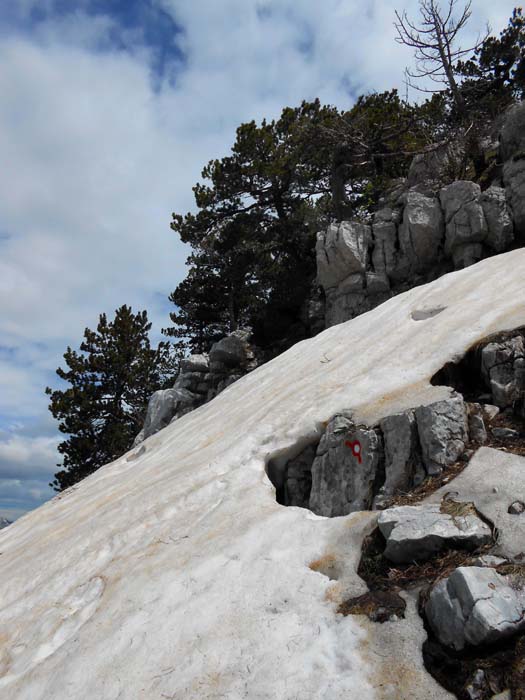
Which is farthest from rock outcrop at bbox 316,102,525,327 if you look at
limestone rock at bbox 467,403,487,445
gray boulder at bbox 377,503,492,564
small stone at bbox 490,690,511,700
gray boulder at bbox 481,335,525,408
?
small stone at bbox 490,690,511,700

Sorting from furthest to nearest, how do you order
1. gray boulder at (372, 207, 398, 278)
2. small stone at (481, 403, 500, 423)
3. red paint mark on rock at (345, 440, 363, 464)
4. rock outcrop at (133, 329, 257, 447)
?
rock outcrop at (133, 329, 257, 447) < gray boulder at (372, 207, 398, 278) < red paint mark on rock at (345, 440, 363, 464) < small stone at (481, 403, 500, 423)

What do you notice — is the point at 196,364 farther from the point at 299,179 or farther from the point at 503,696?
the point at 503,696

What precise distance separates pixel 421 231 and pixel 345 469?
481 inches

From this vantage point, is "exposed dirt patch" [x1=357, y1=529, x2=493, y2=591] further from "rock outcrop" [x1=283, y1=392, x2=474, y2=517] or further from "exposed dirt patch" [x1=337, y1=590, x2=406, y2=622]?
"rock outcrop" [x1=283, y1=392, x2=474, y2=517]

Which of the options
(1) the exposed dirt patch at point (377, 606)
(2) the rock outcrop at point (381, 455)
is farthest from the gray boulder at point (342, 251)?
(1) the exposed dirt patch at point (377, 606)

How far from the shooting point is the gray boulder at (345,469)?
6473mm

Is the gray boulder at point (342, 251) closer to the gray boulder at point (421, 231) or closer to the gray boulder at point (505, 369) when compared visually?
the gray boulder at point (421, 231)

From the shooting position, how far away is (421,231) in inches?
654

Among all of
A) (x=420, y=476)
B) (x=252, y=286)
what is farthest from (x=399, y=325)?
(x=252, y=286)

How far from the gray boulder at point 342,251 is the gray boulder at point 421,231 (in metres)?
1.50

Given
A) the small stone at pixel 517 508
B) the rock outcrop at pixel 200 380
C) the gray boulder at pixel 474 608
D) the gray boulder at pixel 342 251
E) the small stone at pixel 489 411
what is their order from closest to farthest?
the gray boulder at pixel 474 608
the small stone at pixel 517 508
the small stone at pixel 489 411
the gray boulder at pixel 342 251
the rock outcrop at pixel 200 380

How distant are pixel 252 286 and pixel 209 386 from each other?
285 inches

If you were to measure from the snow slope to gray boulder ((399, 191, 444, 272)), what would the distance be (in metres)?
5.28

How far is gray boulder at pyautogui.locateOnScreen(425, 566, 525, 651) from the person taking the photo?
3.33 meters
